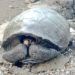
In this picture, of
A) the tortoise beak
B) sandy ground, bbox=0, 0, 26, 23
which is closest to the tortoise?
the tortoise beak

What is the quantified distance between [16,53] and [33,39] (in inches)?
10.1

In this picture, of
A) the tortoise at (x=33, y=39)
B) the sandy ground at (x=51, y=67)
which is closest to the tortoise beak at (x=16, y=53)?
the tortoise at (x=33, y=39)

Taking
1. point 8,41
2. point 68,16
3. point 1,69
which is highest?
point 8,41

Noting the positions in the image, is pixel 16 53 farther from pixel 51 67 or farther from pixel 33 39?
pixel 51 67

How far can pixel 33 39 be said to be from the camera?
146 inches

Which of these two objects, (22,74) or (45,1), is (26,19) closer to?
(22,74)

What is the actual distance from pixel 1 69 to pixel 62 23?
3.13ft

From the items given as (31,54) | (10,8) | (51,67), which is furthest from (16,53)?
(10,8)

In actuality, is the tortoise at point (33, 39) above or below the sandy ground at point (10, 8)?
above

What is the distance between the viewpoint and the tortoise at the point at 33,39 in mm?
3664

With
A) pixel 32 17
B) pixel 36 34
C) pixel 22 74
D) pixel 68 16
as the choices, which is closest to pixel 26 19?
pixel 32 17

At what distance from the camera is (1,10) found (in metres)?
6.88

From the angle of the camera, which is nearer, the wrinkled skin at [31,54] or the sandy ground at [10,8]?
the wrinkled skin at [31,54]

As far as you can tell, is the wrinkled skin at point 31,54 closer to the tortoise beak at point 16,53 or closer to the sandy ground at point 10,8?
the tortoise beak at point 16,53
